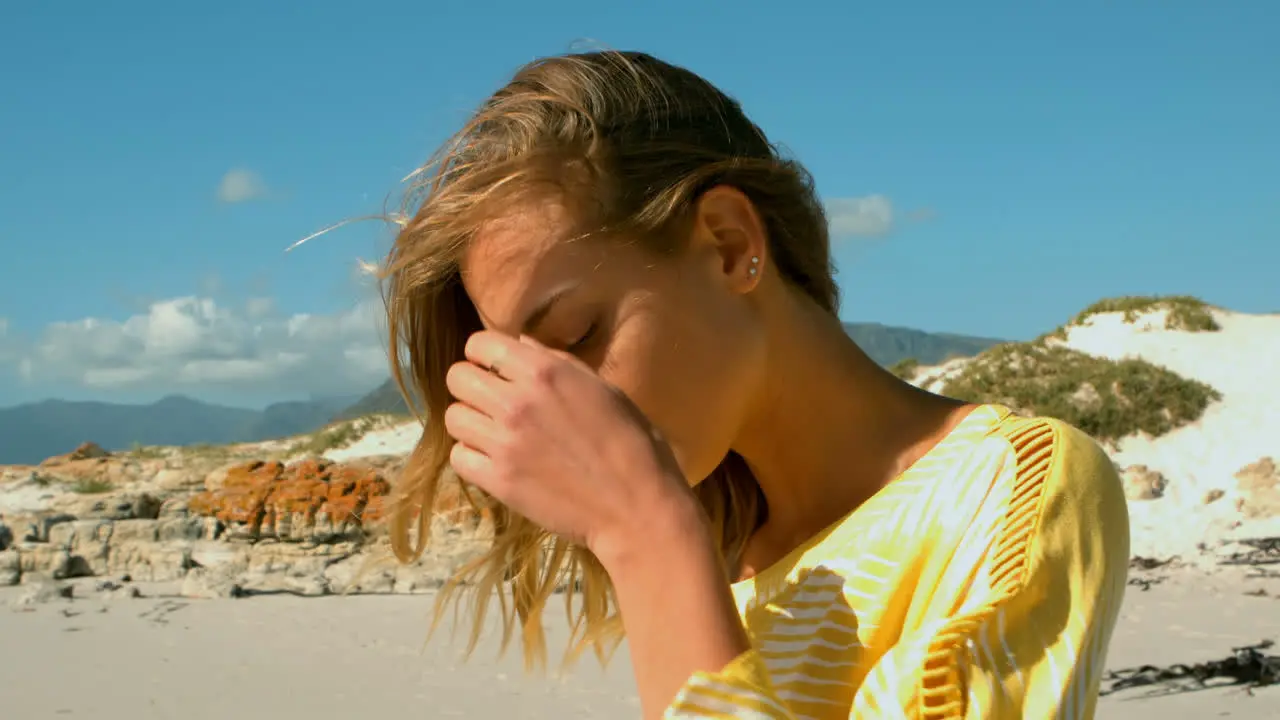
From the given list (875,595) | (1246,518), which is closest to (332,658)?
(875,595)

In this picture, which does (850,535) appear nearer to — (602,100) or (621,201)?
(621,201)

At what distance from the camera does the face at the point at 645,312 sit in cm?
152

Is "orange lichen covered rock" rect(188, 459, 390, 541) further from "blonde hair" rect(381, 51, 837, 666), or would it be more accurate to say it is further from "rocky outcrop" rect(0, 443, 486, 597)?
"blonde hair" rect(381, 51, 837, 666)

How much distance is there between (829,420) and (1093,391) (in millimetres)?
13595

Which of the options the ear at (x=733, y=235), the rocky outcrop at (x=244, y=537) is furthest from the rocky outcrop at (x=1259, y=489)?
the ear at (x=733, y=235)

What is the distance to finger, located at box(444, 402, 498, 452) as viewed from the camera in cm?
132

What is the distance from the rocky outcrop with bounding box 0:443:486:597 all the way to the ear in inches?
292

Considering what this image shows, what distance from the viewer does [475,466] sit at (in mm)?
1326

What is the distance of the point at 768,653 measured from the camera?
57.8 inches

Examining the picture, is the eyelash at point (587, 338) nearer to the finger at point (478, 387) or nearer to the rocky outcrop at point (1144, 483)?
the finger at point (478, 387)

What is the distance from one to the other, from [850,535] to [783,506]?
354 millimetres

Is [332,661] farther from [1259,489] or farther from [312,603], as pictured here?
[1259,489]

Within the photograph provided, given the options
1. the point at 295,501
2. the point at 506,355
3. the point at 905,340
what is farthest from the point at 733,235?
the point at 905,340

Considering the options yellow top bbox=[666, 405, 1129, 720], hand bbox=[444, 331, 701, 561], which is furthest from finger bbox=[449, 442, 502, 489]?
yellow top bbox=[666, 405, 1129, 720]
